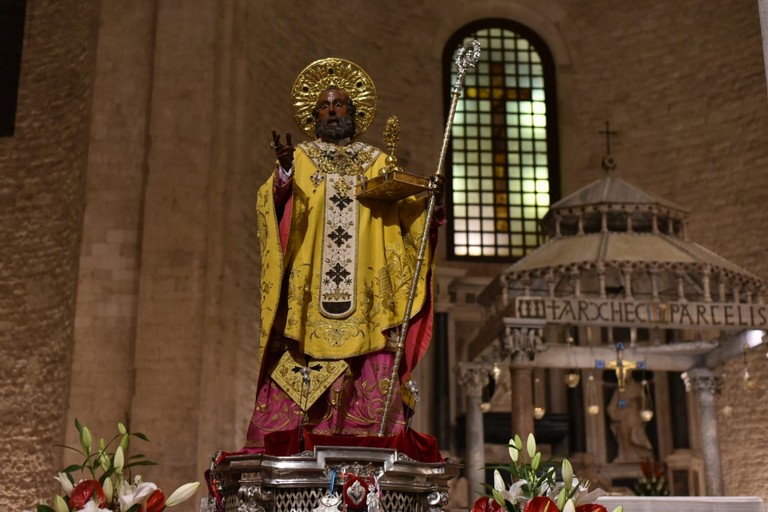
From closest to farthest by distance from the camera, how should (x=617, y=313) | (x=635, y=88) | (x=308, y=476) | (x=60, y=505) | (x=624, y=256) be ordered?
(x=60, y=505) < (x=308, y=476) < (x=617, y=313) < (x=624, y=256) < (x=635, y=88)

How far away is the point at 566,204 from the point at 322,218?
20.3 feet

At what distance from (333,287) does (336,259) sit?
0.57 feet

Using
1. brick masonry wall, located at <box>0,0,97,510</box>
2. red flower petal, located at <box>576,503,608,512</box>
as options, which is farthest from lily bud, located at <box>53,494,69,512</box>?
brick masonry wall, located at <box>0,0,97,510</box>

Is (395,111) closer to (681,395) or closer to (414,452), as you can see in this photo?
(681,395)

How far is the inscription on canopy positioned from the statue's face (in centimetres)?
487

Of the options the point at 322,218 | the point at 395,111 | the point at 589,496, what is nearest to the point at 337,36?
the point at 395,111

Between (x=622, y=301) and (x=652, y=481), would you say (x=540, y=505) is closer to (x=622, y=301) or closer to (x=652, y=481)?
(x=622, y=301)

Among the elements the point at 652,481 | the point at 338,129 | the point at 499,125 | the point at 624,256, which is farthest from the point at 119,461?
the point at 499,125

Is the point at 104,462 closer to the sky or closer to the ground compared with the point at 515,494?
closer to the sky

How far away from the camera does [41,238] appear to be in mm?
13703

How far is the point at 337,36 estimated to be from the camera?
49.7ft

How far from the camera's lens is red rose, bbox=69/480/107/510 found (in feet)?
12.1

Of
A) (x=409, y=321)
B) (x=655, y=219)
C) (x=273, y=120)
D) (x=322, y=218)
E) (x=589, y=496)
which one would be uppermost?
(x=273, y=120)

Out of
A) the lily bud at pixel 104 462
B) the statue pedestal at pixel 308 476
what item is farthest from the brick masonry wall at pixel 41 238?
the lily bud at pixel 104 462
